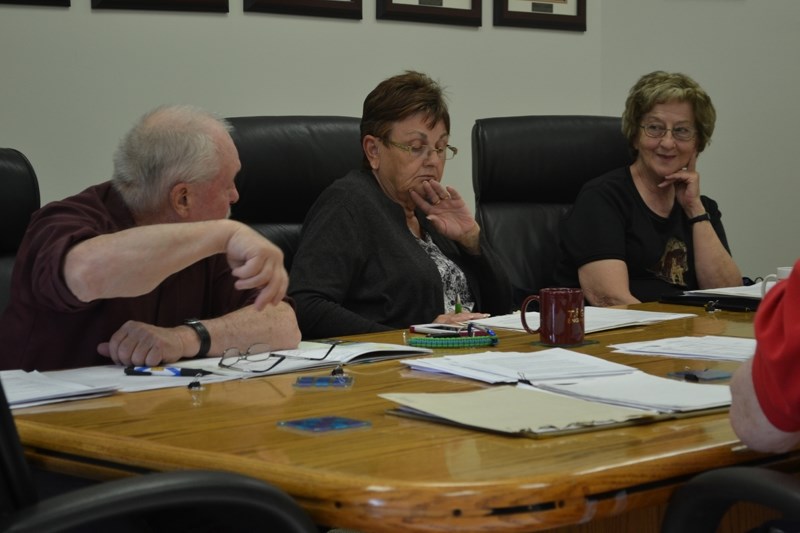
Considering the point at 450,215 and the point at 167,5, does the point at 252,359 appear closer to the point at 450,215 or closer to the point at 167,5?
the point at 450,215

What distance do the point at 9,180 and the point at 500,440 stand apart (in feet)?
4.71

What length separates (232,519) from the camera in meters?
1.25

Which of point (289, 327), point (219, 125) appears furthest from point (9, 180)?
point (289, 327)

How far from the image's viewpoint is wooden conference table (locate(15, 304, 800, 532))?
3.21ft

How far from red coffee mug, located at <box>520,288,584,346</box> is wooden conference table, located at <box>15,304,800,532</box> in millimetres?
427

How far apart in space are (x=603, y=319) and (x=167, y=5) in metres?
1.52

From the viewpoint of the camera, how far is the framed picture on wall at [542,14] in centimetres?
375

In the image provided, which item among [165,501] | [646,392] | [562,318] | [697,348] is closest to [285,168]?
[562,318]

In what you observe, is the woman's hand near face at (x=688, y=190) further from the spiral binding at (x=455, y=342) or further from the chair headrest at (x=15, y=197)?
the chair headrest at (x=15, y=197)

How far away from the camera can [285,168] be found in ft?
8.83

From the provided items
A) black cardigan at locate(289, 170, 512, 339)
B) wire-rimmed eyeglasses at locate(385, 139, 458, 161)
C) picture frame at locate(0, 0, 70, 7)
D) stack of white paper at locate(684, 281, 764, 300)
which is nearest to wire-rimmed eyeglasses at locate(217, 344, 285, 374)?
black cardigan at locate(289, 170, 512, 339)

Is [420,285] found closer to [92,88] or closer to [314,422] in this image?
[92,88]

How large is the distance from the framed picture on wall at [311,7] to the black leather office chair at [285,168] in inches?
21.3

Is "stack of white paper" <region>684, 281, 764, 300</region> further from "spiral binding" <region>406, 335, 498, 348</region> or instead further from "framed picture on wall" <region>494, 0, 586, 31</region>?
"framed picture on wall" <region>494, 0, 586, 31</region>
